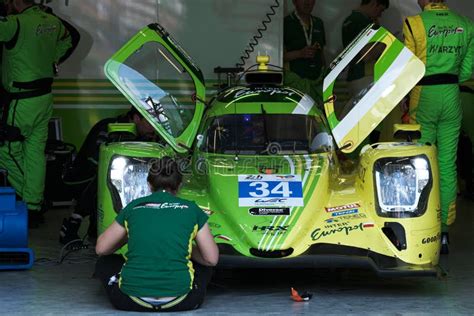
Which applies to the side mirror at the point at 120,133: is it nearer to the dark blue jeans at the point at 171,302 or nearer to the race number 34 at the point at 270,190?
the race number 34 at the point at 270,190

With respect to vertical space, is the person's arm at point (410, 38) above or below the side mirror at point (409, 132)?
above

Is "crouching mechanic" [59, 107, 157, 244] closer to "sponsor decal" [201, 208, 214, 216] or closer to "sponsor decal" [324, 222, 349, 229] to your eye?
"sponsor decal" [201, 208, 214, 216]

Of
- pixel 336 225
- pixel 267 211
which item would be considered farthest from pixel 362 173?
pixel 267 211

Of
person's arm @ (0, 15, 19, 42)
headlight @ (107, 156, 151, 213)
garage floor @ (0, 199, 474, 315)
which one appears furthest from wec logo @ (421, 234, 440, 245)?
person's arm @ (0, 15, 19, 42)

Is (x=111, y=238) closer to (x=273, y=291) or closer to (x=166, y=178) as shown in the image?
(x=166, y=178)

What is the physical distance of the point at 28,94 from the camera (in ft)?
37.9

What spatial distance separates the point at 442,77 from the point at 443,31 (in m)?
0.42

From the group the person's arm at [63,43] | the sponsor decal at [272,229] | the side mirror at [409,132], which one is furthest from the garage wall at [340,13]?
the sponsor decal at [272,229]

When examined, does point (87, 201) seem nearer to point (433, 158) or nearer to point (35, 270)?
point (35, 270)

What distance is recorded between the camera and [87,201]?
10.0m

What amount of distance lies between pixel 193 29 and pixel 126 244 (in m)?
5.60

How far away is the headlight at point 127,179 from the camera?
27.0ft

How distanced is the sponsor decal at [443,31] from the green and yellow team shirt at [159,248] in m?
3.77

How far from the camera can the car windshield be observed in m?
9.04
